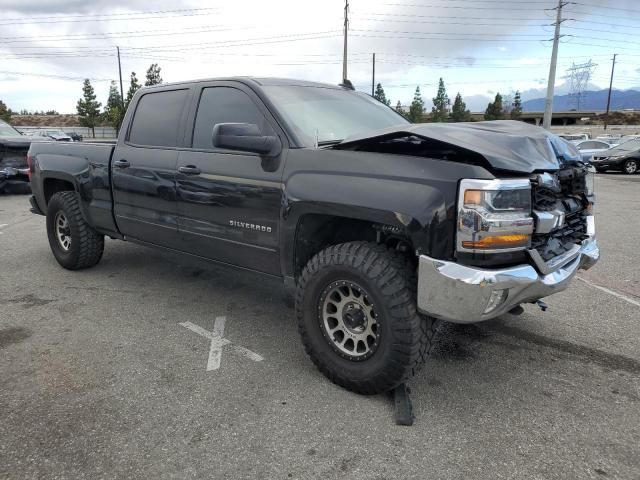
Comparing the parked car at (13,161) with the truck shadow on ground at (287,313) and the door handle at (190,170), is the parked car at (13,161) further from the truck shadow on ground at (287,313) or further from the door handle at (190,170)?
the door handle at (190,170)

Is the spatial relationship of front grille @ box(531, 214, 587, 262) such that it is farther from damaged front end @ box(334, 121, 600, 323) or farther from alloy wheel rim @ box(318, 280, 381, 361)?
alloy wheel rim @ box(318, 280, 381, 361)

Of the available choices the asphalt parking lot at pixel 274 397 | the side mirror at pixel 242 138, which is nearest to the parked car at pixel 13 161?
the asphalt parking lot at pixel 274 397

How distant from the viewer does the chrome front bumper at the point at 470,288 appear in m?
2.54

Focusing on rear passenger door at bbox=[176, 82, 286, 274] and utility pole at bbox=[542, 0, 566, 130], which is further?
utility pole at bbox=[542, 0, 566, 130]

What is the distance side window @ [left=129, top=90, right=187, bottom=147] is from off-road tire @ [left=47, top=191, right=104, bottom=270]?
120cm

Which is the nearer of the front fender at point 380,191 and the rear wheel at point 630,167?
the front fender at point 380,191

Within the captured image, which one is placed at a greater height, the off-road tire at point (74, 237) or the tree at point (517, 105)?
the tree at point (517, 105)

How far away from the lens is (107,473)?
7.79 feet

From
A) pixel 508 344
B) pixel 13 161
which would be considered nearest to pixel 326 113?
pixel 508 344

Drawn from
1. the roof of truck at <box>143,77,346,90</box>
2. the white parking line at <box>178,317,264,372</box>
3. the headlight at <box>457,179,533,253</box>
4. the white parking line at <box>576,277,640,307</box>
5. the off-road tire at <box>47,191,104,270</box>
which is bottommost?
the white parking line at <box>178,317,264,372</box>

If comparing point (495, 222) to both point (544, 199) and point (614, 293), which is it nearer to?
point (544, 199)

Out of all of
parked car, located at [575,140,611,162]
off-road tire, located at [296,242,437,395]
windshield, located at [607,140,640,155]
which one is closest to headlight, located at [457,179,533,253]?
off-road tire, located at [296,242,437,395]

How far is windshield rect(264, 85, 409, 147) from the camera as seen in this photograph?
11.7ft

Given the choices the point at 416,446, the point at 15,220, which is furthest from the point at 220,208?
the point at 15,220
